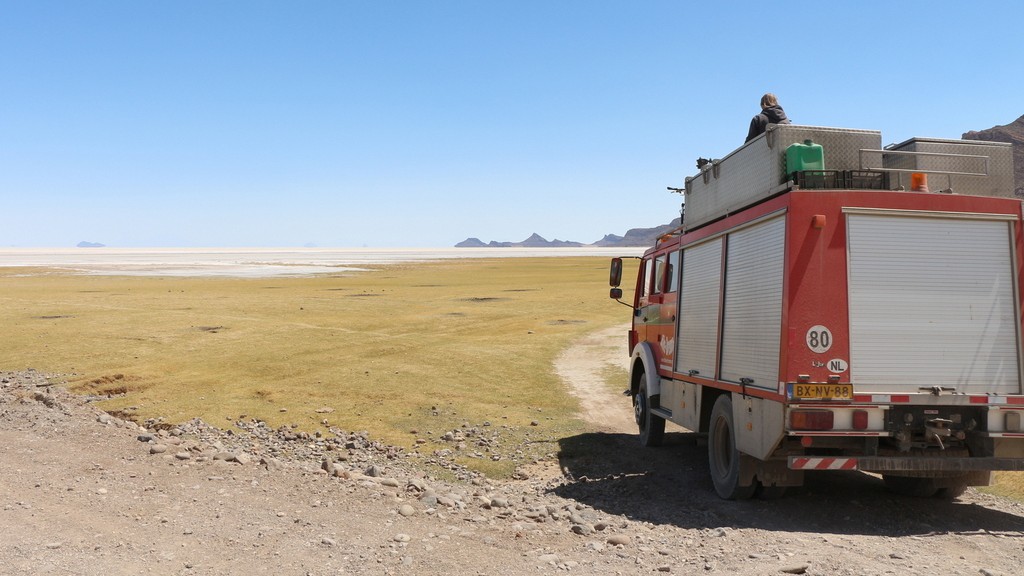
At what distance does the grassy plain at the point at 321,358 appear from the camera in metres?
16.4

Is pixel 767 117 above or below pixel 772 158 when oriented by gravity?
above

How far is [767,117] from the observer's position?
10.7m

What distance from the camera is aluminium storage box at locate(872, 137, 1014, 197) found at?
938cm

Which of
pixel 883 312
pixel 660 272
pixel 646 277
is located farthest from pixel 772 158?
pixel 646 277

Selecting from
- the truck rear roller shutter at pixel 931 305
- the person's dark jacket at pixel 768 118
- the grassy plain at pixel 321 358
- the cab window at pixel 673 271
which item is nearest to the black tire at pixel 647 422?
the grassy plain at pixel 321 358

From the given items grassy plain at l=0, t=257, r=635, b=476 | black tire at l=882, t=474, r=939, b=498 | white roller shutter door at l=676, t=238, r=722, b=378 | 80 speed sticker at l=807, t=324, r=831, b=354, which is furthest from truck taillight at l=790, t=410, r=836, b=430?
grassy plain at l=0, t=257, r=635, b=476

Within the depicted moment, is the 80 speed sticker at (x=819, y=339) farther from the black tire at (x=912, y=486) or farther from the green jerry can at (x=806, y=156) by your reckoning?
the black tire at (x=912, y=486)

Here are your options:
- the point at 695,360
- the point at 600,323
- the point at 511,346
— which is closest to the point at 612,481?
the point at 695,360

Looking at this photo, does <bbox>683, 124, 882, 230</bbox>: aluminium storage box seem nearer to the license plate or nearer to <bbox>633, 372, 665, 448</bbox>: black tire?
the license plate

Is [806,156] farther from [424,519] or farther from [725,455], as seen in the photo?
[424,519]

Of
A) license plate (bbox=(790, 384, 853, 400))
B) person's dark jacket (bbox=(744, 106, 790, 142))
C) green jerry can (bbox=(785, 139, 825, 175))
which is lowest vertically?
license plate (bbox=(790, 384, 853, 400))

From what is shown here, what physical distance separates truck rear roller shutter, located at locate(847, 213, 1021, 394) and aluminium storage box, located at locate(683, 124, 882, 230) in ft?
2.88

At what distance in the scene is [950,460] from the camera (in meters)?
8.65

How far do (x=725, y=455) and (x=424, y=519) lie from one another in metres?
3.91
